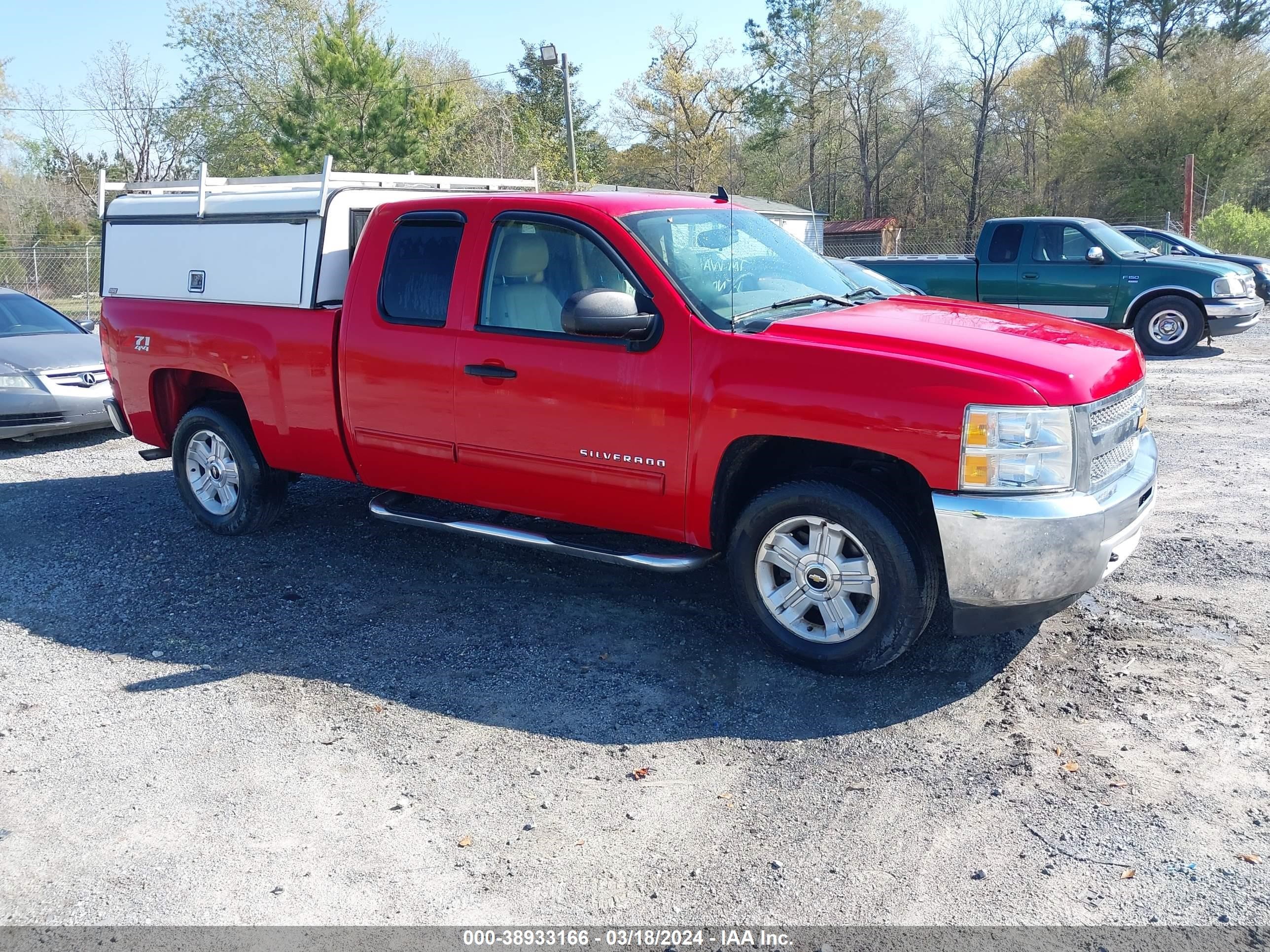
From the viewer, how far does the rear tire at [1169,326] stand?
13.5 metres

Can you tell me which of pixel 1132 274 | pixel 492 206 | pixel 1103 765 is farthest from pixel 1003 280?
pixel 1103 765

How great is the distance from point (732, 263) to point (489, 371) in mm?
1260

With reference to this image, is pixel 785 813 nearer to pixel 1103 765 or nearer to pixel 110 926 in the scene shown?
pixel 1103 765

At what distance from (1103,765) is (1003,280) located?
11653 millimetres

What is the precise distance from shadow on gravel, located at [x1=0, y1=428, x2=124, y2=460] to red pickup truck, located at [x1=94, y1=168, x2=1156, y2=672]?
164 inches

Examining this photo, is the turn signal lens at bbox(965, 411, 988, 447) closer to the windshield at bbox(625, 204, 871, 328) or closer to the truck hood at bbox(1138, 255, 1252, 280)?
the windshield at bbox(625, 204, 871, 328)

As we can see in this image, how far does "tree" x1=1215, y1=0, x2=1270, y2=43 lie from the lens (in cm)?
4012

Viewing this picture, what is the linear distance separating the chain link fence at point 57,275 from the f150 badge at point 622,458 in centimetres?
2618

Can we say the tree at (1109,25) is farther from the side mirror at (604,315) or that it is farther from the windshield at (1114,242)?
the side mirror at (604,315)

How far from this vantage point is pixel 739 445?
4527 mm

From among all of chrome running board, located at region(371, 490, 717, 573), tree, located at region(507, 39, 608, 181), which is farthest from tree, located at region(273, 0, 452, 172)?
chrome running board, located at region(371, 490, 717, 573)

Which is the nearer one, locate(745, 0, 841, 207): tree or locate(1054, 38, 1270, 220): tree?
locate(1054, 38, 1270, 220): tree

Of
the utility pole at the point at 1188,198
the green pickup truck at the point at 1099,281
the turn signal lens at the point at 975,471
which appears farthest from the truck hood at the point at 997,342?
the utility pole at the point at 1188,198

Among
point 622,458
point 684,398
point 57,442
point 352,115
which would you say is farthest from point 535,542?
point 352,115
